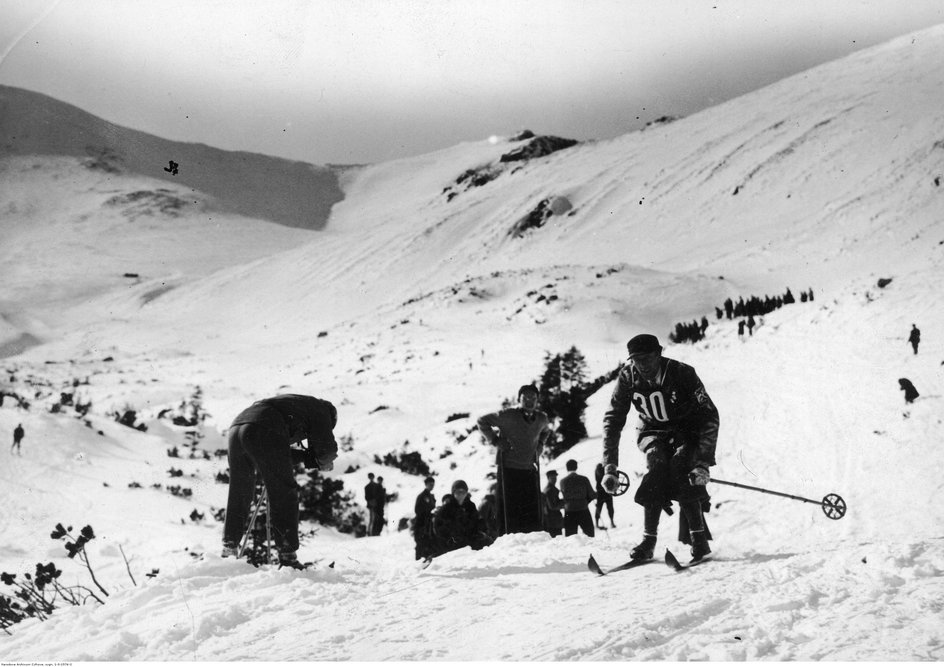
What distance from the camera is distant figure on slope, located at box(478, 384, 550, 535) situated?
7.23 metres

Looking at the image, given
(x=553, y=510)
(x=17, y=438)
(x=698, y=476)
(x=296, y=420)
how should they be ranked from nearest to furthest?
1. (x=698, y=476)
2. (x=296, y=420)
3. (x=553, y=510)
4. (x=17, y=438)

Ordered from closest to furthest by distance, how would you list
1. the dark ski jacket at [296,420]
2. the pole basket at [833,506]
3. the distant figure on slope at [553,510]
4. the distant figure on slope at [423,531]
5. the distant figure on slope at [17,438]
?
the dark ski jacket at [296,420]
the pole basket at [833,506]
the distant figure on slope at [423,531]
the distant figure on slope at [553,510]
the distant figure on slope at [17,438]

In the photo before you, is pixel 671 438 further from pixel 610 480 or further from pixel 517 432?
pixel 517 432

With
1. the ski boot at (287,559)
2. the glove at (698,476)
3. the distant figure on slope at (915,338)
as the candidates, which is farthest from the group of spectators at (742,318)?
the ski boot at (287,559)

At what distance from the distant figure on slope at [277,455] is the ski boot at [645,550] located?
2012 millimetres

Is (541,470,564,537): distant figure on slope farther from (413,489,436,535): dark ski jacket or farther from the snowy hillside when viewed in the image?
(413,489,436,535): dark ski jacket

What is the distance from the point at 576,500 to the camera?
29.0 feet

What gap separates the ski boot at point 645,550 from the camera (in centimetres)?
504

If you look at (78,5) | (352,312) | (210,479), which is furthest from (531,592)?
(352,312)

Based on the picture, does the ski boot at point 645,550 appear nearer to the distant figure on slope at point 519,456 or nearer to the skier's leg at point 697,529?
the skier's leg at point 697,529

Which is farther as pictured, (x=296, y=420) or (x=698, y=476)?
(x=296, y=420)

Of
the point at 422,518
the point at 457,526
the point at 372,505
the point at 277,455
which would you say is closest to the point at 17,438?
the point at 372,505

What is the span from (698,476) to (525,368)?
20.8 m

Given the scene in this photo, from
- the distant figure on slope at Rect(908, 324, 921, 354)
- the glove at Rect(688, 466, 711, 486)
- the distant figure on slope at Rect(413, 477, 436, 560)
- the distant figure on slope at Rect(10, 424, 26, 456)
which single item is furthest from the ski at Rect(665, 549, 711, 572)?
the distant figure on slope at Rect(908, 324, 921, 354)
